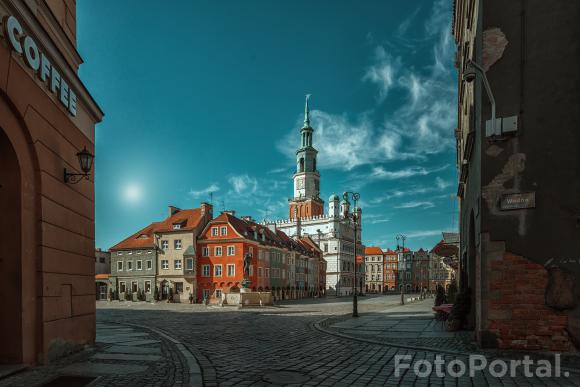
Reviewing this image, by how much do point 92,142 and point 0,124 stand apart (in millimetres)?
4534

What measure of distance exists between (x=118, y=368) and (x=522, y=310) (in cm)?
960

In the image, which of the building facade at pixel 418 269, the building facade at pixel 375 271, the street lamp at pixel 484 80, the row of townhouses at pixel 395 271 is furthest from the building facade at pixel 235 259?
the building facade at pixel 418 269

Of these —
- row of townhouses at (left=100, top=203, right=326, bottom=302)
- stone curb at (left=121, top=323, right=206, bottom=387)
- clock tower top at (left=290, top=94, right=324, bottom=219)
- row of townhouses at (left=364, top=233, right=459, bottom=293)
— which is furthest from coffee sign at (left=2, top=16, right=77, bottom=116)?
row of townhouses at (left=364, top=233, right=459, bottom=293)

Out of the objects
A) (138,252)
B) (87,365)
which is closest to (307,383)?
(87,365)

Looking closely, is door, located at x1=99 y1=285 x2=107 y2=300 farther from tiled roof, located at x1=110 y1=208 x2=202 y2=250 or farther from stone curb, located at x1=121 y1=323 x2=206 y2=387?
stone curb, located at x1=121 y1=323 x2=206 y2=387

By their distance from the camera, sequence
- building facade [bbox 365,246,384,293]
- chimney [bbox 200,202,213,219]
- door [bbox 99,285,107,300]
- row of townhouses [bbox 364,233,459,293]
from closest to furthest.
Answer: chimney [bbox 200,202,213,219] → door [bbox 99,285,107,300] → row of townhouses [bbox 364,233,459,293] → building facade [bbox 365,246,384,293]

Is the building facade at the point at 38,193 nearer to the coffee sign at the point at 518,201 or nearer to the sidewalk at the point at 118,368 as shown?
the sidewalk at the point at 118,368

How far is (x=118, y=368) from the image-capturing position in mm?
8805

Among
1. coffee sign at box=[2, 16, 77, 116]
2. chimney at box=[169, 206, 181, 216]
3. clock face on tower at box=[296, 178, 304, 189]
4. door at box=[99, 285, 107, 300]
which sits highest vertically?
clock face on tower at box=[296, 178, 304, 189]

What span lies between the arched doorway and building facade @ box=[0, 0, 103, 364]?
20mm

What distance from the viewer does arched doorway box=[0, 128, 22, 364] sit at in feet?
27.1

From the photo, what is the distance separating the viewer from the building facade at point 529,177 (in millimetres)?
10062

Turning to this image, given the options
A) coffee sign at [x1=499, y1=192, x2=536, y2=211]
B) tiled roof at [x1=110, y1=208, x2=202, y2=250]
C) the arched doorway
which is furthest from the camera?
tiled roof at [x1=110, y1=208, x2=202, y2=250]

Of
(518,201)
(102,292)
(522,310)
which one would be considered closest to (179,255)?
(102,292)
